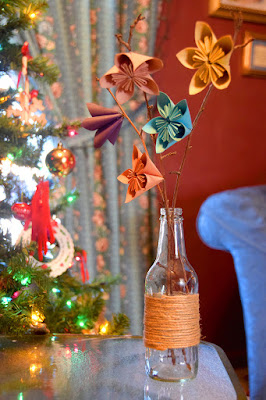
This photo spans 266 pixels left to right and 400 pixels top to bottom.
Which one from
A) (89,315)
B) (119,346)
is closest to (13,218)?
(89,315)

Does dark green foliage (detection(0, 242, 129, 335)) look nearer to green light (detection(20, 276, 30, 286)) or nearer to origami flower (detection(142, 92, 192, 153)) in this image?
green light (detection(20, 276, 30, 286))

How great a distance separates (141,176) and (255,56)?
150 cm

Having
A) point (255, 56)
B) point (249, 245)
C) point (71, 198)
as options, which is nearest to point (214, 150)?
point (255, 56)

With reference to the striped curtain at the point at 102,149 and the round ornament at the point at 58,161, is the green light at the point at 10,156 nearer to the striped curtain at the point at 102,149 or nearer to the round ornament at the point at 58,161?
the round ornament at the point at 58,161

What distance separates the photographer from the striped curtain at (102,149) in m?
1.59

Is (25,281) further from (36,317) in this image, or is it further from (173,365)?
(173,365)

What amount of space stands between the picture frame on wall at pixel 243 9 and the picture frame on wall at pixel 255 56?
75 millimetres

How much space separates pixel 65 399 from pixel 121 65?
0.45m

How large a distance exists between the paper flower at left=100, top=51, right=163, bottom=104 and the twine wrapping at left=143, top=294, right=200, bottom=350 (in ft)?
0.98

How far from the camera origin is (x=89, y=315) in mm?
1369

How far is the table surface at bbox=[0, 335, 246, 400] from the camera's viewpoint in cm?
58

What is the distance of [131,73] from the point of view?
0.60 meters

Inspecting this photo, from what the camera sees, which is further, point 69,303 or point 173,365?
point 69,303

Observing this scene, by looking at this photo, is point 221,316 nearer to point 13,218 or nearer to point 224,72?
point 13,218
